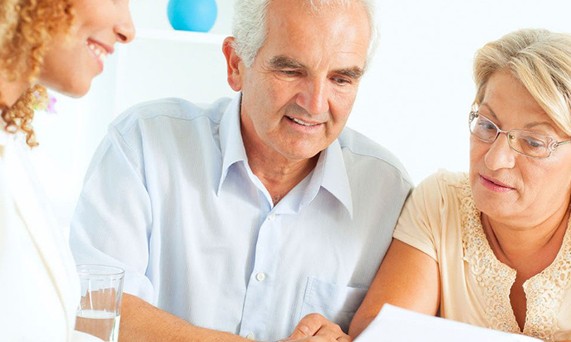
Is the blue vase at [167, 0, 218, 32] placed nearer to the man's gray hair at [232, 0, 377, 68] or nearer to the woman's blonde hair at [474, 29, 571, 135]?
the man's gray hair at [232, 0, 377, 68]

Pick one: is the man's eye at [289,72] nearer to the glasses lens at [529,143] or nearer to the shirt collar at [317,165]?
the shirt collar at [317,165]

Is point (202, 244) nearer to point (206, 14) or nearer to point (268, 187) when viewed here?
point (268, 187)

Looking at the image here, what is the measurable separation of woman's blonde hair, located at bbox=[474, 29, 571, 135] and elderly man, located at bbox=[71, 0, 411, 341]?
1.01 ft

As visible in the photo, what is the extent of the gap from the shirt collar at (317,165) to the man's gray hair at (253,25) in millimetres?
160

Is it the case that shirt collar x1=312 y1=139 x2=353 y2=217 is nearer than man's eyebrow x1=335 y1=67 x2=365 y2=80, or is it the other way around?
man's eyebrow x1=335 y1=67 x2=365 y2=80

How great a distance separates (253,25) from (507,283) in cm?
84

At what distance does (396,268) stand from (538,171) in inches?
16.1

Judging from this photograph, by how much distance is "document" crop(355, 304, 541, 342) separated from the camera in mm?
1646

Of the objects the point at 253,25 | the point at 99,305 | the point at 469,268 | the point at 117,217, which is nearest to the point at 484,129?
the point at 469,268

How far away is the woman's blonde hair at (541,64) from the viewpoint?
1.82 meters

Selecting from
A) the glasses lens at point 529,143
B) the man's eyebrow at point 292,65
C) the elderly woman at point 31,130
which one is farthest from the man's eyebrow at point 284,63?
the elderly woman at point 31,130

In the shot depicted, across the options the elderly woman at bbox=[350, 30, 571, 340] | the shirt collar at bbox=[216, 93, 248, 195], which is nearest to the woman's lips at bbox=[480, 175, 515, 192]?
the elderly woman at bbox=[350, 30, 571, 340]

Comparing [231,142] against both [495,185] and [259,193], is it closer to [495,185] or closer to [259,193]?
[259,193]

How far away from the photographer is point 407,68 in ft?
12.1
